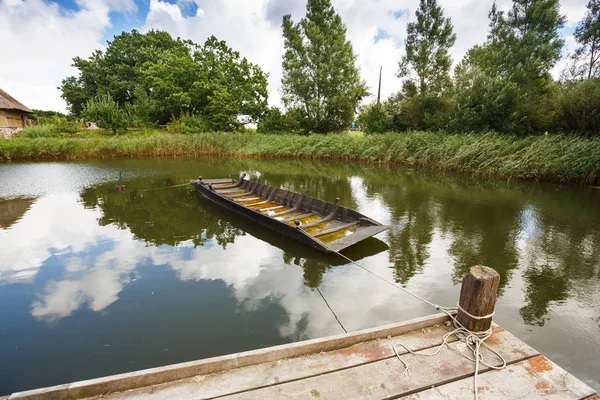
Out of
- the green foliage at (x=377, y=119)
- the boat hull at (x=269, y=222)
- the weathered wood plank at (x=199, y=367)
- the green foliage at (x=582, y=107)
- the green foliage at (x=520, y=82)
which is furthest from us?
the green foliage at (x=377, y=119)

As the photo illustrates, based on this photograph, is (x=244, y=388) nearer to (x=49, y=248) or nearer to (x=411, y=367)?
(x=411, y=367)

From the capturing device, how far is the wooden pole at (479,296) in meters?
2.44

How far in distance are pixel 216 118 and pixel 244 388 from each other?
28542 millimetres

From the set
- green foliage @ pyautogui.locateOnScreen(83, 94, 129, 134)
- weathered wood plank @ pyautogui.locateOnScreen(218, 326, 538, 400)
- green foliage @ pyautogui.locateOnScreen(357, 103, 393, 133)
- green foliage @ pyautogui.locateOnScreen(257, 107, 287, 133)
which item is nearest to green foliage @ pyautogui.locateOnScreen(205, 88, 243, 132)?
green foliage @ pyautogui.locateOnScreen(257, 107, 287, 133)

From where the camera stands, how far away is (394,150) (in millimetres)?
18328

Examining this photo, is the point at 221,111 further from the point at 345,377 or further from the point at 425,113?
the point at 345,377

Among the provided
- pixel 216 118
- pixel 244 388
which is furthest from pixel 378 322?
pixel 216 118

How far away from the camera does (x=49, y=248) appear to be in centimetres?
587

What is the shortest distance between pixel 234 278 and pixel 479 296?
3.50 metres

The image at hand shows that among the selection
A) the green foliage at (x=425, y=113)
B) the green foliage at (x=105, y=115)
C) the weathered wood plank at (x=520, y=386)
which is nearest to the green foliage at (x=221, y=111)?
the green foliage at (x=105, y=115)

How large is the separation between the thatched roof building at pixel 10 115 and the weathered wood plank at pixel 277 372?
104 feet

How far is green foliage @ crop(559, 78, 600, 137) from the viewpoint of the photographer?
1377 centimetres

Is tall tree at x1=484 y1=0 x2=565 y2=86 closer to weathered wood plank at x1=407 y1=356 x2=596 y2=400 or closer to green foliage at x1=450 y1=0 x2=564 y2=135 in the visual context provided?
green foliage at x1=450 y1=0 x2=564 y2=135

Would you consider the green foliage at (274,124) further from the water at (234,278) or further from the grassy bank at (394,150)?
the water at (234,278)
